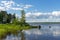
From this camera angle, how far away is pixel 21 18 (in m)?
102

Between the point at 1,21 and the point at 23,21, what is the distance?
18.5 meters

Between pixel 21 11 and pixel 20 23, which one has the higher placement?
pixel 21 11

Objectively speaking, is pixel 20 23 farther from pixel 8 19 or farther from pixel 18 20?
pixel 8 19

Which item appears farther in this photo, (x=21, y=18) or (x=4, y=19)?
(x=4, y=19)

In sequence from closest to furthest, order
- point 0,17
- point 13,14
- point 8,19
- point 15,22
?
point 15,22 → point 0,17 → point 8,19 → point 13,14

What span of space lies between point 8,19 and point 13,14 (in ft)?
50.2

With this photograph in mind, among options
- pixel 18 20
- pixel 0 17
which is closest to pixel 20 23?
pixel 18 20

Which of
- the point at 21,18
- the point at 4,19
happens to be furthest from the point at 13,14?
the point at 21,18

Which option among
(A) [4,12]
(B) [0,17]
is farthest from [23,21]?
(A) [4,12]

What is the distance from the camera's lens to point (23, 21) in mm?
102625

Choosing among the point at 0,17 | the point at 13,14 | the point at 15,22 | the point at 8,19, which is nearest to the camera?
the point at 15,22

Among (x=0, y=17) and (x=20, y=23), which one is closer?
(x=20, y=23)

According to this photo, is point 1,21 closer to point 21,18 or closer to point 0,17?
point 0,17

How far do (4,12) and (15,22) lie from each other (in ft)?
95.8
